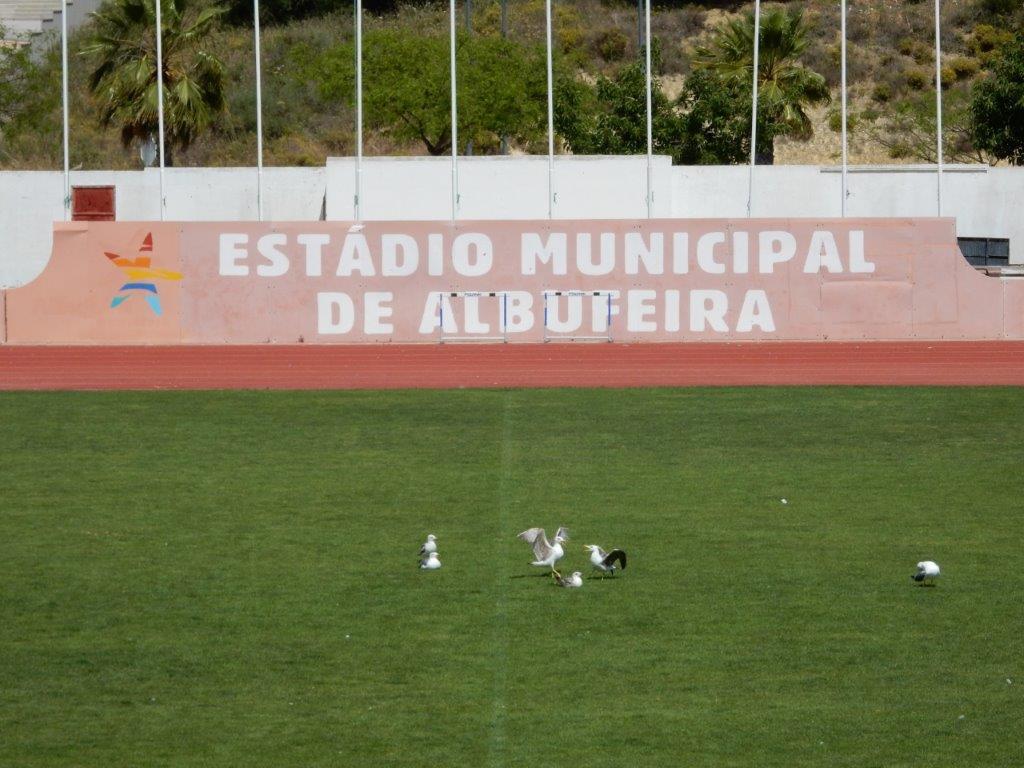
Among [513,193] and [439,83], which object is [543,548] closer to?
[513,193]

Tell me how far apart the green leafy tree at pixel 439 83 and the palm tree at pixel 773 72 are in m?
6.55

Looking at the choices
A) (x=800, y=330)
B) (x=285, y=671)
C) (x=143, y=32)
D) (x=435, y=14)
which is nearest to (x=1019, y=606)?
(x=285, y=671)

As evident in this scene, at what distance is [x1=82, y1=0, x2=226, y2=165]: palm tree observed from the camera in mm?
49500

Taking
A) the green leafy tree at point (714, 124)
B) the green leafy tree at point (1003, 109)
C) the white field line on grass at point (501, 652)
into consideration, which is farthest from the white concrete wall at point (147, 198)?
the white field line on grass at point (501, 652)

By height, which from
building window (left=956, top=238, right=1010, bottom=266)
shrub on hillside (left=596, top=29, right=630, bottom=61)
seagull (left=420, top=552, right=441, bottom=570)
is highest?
shrub on hillside (left=596, top=29, right=630, bottom=61)

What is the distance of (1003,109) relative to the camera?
2216 inches

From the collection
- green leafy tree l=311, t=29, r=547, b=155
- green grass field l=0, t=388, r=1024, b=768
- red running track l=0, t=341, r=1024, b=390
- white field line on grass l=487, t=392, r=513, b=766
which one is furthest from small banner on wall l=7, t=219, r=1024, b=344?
green leafy tree l=311, t=29, r=547, b=155

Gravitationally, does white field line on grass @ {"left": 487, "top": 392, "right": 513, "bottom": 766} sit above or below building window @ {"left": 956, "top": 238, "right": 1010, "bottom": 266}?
below

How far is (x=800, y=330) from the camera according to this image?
1291 inches

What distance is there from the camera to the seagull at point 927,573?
431 inches

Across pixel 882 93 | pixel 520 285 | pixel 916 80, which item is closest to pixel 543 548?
pixel 520 285

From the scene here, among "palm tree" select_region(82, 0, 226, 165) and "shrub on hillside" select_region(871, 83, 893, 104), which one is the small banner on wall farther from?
"shrub on hillside" select_region(871, 83, 893, 104)

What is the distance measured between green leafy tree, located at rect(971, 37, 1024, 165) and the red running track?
85.0ft

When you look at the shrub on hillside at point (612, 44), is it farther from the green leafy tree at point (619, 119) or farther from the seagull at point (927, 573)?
the seagull at point (927, 573)
